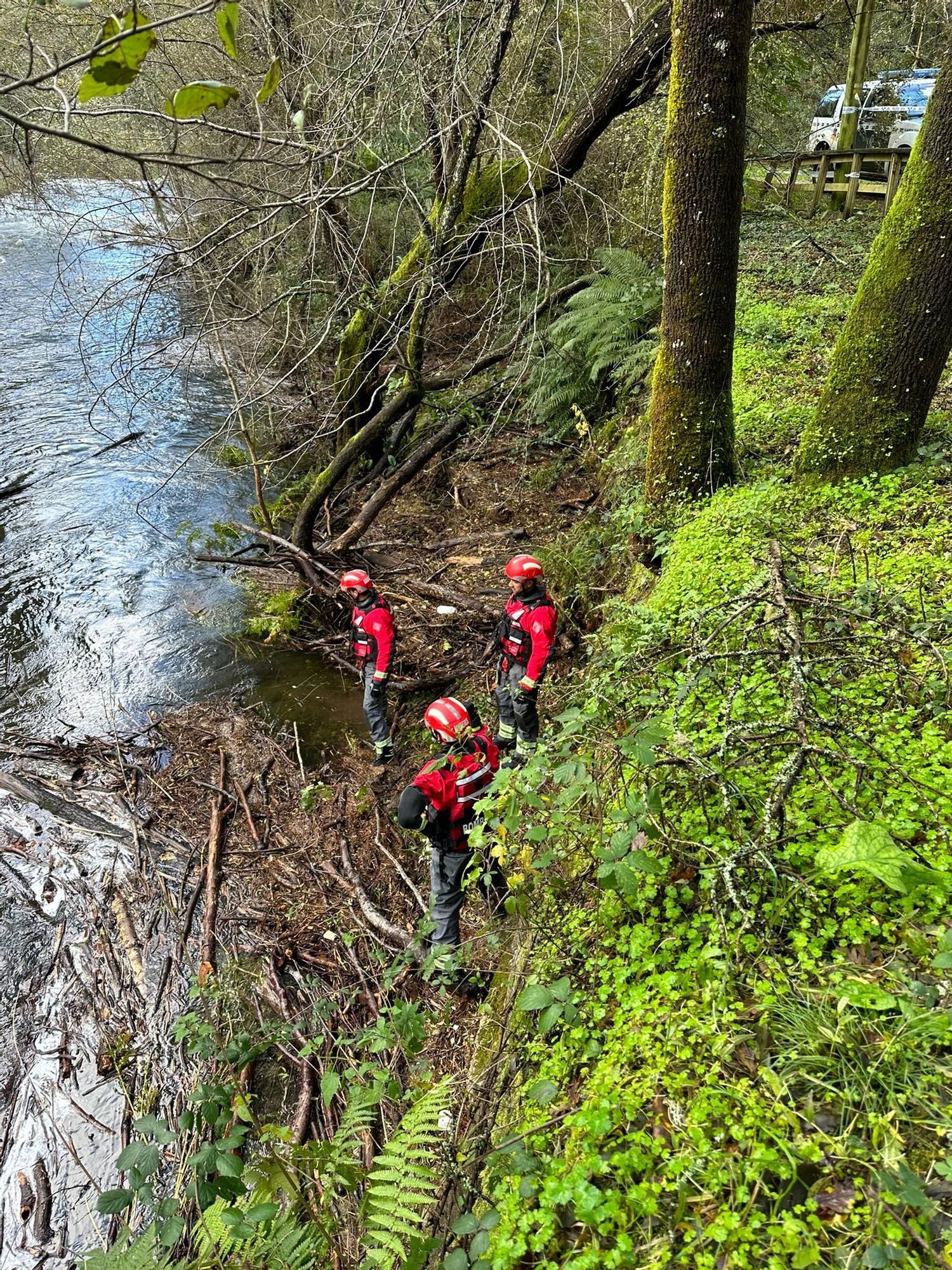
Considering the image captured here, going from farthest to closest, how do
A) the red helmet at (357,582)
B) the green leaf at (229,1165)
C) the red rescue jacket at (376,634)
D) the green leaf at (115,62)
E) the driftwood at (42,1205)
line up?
1. the red helmet at (357,582)
2. the red rescue jacket at (376,634)
3. the driftwood at (42,1205)
4. the green leaf at (229,1165)
5. the green leaf at (115,62)

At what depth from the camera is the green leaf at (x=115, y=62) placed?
44.8 inches

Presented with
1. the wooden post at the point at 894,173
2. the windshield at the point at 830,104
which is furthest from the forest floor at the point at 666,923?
the windshield at the point at 830,104

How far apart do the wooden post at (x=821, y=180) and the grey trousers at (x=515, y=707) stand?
1238 centimetres

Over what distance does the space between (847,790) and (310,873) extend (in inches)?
158

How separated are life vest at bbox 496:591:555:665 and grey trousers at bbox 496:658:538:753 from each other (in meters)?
0.13

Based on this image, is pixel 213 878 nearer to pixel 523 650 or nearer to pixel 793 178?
pixel 523 650

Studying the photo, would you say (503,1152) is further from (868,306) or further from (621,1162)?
(868,306)

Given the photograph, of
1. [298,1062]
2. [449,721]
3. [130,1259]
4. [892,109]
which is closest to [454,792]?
[449,721]

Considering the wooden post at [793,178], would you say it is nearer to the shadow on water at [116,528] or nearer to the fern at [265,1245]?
the shadow on water at [116,528]

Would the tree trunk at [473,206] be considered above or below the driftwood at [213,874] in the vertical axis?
above

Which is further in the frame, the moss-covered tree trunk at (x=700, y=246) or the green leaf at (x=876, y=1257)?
the moss-covered tree trunk at (x=700, y=246)

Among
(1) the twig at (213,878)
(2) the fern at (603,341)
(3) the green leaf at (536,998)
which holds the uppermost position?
(2) the fern at (603,341)

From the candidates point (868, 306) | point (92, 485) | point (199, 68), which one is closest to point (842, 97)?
point (199, 68)

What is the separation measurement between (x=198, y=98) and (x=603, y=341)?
8.21 m
